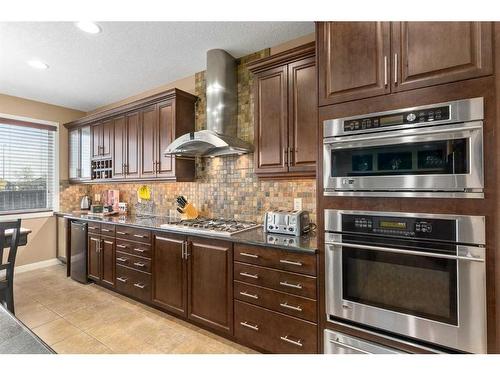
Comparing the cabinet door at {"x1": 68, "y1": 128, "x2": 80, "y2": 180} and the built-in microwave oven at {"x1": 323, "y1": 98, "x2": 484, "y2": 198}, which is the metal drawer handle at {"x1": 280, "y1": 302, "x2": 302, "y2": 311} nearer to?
the built-in microwave oven at {"x1": 323, "y1": 98, "x2": 484, "y2": 198}

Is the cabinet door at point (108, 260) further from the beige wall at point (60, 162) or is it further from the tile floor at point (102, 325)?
the beige wall at point (60, 162)

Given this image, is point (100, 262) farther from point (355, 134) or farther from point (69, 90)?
point (355, 134)

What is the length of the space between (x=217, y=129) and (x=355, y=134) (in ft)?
4.98

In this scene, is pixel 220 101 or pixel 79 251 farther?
pixel 79 251

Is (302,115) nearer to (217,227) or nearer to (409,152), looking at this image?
(409,152)

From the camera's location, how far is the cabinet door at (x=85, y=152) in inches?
160

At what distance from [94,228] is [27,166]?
1899mm

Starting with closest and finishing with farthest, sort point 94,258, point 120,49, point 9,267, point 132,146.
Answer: point 9,267 < point 120,49 < point 94,258 < point 132,146

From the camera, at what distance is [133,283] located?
2812 millimetres

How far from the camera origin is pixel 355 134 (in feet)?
5.01

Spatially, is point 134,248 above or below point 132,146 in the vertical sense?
below

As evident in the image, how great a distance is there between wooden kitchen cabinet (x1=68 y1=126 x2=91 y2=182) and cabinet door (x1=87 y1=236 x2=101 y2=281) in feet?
4.18

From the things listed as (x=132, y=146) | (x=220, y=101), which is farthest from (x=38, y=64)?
(x=220, y=101)

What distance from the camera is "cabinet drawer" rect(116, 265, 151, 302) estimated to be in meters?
2.69
